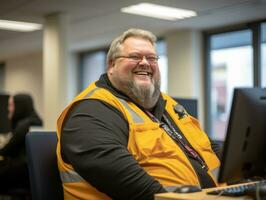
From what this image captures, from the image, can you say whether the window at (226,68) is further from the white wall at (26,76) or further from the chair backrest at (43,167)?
the chair backrest at (43,167)

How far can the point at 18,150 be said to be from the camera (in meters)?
4.05

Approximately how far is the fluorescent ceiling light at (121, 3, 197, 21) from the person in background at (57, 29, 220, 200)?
3283mm

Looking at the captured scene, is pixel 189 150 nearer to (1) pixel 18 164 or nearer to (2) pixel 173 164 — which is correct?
(2) pixel 173 164

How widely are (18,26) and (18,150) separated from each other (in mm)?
3125

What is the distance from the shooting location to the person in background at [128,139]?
1.62 meters

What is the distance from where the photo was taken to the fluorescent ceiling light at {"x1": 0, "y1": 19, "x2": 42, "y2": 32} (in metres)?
6.41

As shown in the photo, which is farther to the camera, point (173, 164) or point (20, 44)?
point (20, 44)

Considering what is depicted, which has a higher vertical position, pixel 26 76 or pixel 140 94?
pixel 26 76

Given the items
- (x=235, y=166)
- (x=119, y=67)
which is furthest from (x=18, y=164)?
(x=235, y=166)

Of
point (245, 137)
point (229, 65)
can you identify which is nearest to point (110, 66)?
→ point (245, 137)

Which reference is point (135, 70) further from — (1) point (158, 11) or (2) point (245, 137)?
(1) point (158, 11)

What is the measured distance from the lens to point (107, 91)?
1.97m

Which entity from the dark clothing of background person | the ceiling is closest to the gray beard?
the dark clothing of background person

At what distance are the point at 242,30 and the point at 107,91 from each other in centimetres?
509
